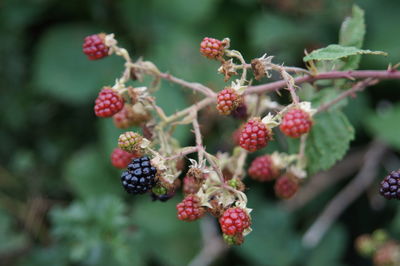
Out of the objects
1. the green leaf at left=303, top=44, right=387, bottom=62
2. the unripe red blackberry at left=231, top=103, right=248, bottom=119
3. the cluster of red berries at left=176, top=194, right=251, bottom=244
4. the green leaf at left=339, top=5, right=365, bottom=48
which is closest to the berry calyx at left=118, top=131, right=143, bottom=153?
the cluster of red berries at left=176, top=194, right=251, bottom=244

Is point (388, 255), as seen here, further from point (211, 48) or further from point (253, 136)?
point (211, 48)

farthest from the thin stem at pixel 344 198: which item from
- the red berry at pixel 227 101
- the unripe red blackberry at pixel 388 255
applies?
the red berry at pixel 227 101

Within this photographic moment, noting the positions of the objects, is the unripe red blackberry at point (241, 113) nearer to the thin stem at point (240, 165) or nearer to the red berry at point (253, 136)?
the thin stem at point (240, 165)

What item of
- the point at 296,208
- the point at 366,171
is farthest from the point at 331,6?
the point at 296,208

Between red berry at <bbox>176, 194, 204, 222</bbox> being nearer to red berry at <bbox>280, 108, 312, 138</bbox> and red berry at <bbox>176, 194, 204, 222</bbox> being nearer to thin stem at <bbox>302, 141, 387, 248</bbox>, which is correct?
red berry at <bbox>280, 108, 312, 138</bbox>

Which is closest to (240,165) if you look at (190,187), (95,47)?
(190,187)

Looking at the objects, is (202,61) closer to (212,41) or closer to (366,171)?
(366,171)
